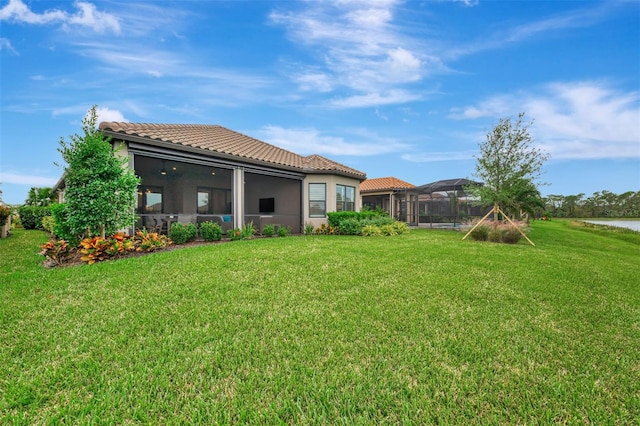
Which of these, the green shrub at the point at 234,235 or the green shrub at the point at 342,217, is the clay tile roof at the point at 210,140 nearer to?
the green shrub at the point at 342,217

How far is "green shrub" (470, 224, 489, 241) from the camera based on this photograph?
11852 mm

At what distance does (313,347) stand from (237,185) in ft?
31.6

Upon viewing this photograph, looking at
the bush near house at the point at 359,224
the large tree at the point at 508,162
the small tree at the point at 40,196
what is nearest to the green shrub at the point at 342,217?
the bush near house at the point at 359,224

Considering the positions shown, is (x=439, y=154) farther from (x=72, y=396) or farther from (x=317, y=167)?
(x=72, y=396)

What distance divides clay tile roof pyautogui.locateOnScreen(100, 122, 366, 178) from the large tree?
6493mm

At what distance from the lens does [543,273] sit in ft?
20.3

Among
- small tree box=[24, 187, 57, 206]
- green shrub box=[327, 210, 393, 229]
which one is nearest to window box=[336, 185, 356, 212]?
green shrub box=[327, 210, 393, 229]

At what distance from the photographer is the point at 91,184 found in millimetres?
7070

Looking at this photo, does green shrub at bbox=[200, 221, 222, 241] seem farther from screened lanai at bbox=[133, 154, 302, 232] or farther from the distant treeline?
the distant treeline

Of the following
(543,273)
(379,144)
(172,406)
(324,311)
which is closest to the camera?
(172,406)

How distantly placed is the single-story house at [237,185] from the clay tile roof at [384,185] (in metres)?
7.28

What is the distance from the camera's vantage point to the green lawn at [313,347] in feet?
7.08

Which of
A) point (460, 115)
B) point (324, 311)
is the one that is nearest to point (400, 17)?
point (460, 115)

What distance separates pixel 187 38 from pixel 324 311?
38.3ft
